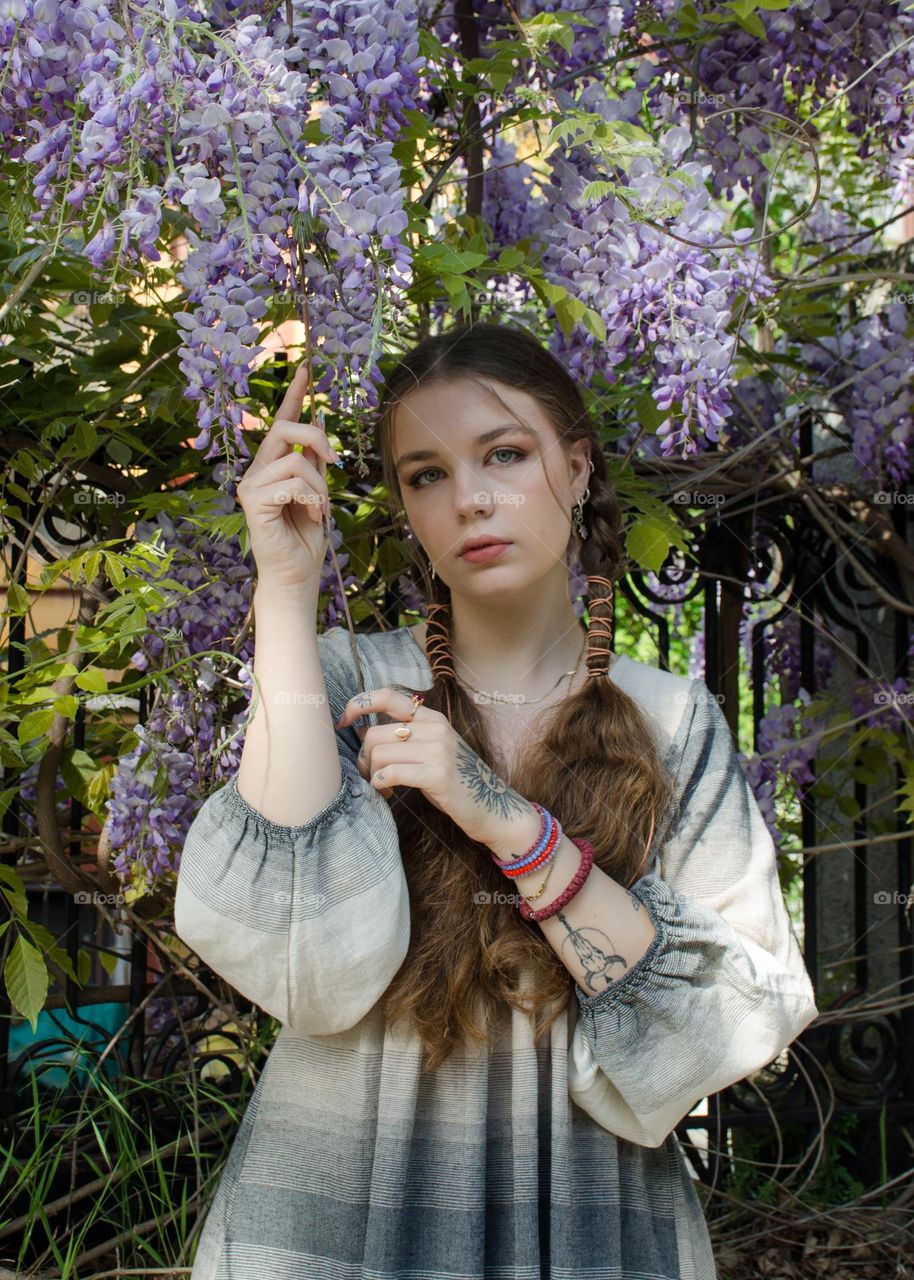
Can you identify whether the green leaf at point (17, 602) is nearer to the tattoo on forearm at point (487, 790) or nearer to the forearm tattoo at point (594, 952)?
the tattoo on forearm at point (487, 790)

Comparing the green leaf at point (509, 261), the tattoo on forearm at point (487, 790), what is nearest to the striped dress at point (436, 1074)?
the tattoo on forearm at point (487, 790)

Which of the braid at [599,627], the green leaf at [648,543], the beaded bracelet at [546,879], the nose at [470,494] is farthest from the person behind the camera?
the green leaf at [648,543]

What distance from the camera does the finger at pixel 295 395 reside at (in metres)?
1.46

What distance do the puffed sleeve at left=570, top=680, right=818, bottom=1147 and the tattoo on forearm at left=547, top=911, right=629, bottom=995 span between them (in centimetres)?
2

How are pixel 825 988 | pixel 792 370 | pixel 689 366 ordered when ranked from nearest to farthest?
1. pixel 689 366
2. pixel 792 370
3. pixel 825 988

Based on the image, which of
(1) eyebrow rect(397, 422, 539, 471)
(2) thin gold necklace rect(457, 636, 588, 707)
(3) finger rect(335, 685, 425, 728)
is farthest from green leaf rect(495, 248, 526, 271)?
(3) finger rect(335, 685, 425, 728)

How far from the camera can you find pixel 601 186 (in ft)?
5.39

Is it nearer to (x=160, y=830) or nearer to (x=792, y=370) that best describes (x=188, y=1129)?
(x=160, y=830)

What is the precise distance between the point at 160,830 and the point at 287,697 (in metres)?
0.62

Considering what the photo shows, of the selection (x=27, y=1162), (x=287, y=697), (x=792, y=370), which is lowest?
(x=27, y=1162)

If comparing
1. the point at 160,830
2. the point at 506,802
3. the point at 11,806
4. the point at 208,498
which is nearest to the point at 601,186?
the point at 208,498

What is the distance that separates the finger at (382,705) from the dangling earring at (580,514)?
1.48 ft

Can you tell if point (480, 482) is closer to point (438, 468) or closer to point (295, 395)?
point (438, 468)

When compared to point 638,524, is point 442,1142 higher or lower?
lower
